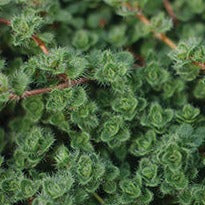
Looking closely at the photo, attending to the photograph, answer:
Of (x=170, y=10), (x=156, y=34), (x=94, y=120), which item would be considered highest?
(x=170, y=10)

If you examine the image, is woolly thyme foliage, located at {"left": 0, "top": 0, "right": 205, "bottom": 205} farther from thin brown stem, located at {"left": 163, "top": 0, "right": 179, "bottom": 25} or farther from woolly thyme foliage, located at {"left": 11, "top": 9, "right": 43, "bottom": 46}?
thin brown stem, located at {"left": 163, "top": 0, "right": 179, "bottom": 25}

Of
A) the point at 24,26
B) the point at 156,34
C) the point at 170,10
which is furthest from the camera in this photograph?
the point at 170,10

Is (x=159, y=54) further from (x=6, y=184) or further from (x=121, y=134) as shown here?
(x=6, y=184)

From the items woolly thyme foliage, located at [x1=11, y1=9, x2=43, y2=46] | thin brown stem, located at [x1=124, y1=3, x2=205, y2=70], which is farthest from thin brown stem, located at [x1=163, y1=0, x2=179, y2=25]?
woolly thyme foliage, located at [x1=11, y1=9, x2=43, y2=46]

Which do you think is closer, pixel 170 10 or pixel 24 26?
pixel 24 26

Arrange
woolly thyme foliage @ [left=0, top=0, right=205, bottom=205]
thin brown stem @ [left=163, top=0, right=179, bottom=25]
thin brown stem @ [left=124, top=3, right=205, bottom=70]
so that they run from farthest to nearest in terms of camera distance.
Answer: thin brown stem @ [left=163, top=0, right=179, bottom=25] → thin brown stem @ [left=124, top=3, right=205, bottom=70] → woolly thyme foliage @ [left=0, top=0, right=205, bottom=205]

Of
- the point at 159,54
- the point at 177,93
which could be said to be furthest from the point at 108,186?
the point at 159,54

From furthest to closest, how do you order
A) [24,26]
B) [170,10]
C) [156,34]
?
[170,10] → [156,34] → [24,26]

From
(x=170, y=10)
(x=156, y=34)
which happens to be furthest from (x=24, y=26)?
(x=170, y=10)

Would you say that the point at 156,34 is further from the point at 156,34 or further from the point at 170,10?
the point at 170,10
